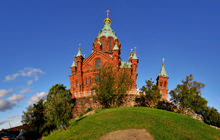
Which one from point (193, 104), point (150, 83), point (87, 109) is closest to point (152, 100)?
point (150, 83)

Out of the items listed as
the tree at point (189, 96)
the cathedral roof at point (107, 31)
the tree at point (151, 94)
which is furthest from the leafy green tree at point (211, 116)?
the cathedral roof at point (107, 31)

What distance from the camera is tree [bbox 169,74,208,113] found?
3158 cm

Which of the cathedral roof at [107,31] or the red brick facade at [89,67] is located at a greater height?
the cathedral roof at [107,31]

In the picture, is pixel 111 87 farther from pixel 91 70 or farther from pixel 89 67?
pixel 89 67

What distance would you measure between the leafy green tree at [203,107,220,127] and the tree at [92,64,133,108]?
20.3 meters

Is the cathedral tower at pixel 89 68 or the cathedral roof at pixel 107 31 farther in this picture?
the cathedral roof at pixel 107 31

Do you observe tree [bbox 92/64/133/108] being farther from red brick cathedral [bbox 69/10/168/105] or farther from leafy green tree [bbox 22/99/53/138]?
leafy green tree [bbox 22/99/53/138]

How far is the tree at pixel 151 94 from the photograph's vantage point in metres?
33.1

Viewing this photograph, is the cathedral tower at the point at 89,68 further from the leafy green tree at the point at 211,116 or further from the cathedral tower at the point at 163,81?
the leafy green tree at the point at 211,116

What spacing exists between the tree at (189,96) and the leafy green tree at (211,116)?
7692mm

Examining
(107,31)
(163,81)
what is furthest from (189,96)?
(107,31)

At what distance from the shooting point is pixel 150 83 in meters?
34.3

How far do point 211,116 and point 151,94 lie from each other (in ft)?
55.9

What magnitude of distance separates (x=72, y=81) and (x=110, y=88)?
1594 cm
